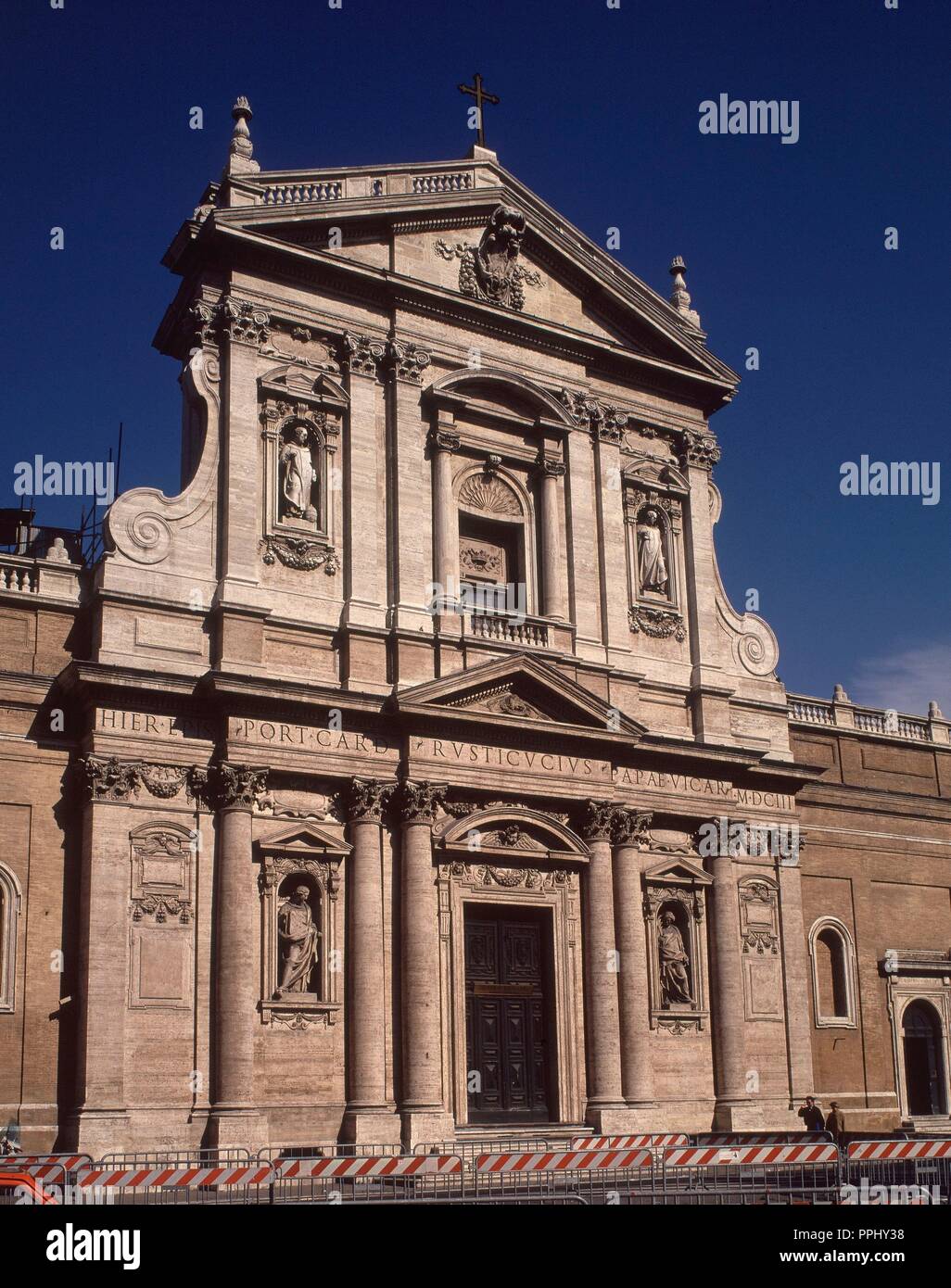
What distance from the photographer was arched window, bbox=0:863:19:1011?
23969mm

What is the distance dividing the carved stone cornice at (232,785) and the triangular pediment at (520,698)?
3187mm

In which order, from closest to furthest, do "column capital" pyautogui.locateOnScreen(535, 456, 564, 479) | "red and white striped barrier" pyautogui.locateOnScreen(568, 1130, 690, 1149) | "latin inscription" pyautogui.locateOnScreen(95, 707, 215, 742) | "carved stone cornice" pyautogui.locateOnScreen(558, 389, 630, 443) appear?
"latin inscription" pyautogui.locateOnScreen(95, 707, 215, 742), "red and white striped barrier" pyautogui.locateOnScreen(568, 1130, 690, 1149), "column capital" pyautogui.locateOnScreen(535, 456, 564, 479), "carved stone cornice" pyautogui.locateOnScreen(558, 389, 630, 443)

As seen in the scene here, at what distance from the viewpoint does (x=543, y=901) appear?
94.5 feet

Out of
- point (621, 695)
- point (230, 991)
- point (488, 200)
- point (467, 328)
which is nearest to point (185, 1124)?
point (230, 991)

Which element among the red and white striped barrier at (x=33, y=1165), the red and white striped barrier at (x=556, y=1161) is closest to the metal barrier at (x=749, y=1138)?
the red and white striped barrier at (x=556, y=1161)

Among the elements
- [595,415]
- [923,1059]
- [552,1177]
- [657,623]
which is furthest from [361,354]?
[923,1059]

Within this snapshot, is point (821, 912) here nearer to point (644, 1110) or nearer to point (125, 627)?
point (644, 1110)

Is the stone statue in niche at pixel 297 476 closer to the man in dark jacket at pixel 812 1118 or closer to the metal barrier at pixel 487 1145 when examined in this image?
the metal barrier at pixel 487 1145

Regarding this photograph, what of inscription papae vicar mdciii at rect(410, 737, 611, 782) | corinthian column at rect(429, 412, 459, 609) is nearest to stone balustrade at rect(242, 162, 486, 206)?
corinthian column at rect(429, 412, 459, 609)

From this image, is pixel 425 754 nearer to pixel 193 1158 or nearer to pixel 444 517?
pixel 444 517

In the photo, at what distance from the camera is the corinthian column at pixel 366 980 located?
83.7 feet

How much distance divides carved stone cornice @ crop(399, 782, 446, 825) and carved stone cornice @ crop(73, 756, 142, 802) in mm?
4803

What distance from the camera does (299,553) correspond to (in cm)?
2805

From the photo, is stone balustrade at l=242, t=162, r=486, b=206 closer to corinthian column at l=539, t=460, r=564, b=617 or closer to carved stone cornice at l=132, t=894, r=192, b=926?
corinthian column at l=539, t=460, r=564, b=617
